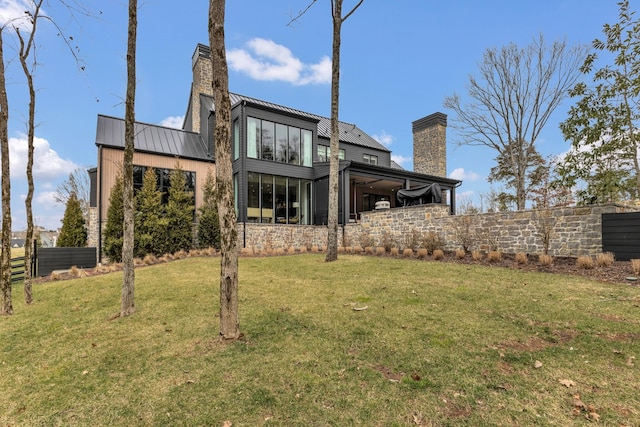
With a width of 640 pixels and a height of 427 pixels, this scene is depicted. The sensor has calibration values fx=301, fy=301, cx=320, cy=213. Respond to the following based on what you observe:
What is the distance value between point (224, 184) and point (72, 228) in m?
15.3

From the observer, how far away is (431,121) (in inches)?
949

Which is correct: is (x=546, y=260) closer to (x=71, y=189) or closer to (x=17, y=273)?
(x=17, y=273)

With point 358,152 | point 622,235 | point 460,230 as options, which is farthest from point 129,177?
point 358,152

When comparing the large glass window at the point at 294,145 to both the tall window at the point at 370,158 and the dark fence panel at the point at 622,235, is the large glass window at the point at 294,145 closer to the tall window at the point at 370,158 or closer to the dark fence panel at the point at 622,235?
the tall window at the point at 370,158

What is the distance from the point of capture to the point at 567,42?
596 inches

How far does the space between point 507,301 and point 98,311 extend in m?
6.96

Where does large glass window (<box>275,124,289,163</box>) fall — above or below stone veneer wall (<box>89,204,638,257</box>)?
above

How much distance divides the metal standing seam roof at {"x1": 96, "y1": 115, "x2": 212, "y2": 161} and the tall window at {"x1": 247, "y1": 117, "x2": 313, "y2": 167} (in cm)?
299

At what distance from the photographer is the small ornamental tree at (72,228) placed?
47.1ft

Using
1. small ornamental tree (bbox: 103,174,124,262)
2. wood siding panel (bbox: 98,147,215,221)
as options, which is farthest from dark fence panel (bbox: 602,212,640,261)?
small ornamental tree (bbox: 103,174,124,262)

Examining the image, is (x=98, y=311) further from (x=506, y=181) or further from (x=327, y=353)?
(x=506, y=181)

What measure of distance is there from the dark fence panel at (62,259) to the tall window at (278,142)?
7.79 m

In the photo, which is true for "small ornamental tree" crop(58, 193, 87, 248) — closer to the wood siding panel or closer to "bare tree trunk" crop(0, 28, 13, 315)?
the wood siding panel

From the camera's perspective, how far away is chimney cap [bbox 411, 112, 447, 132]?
23.9m
